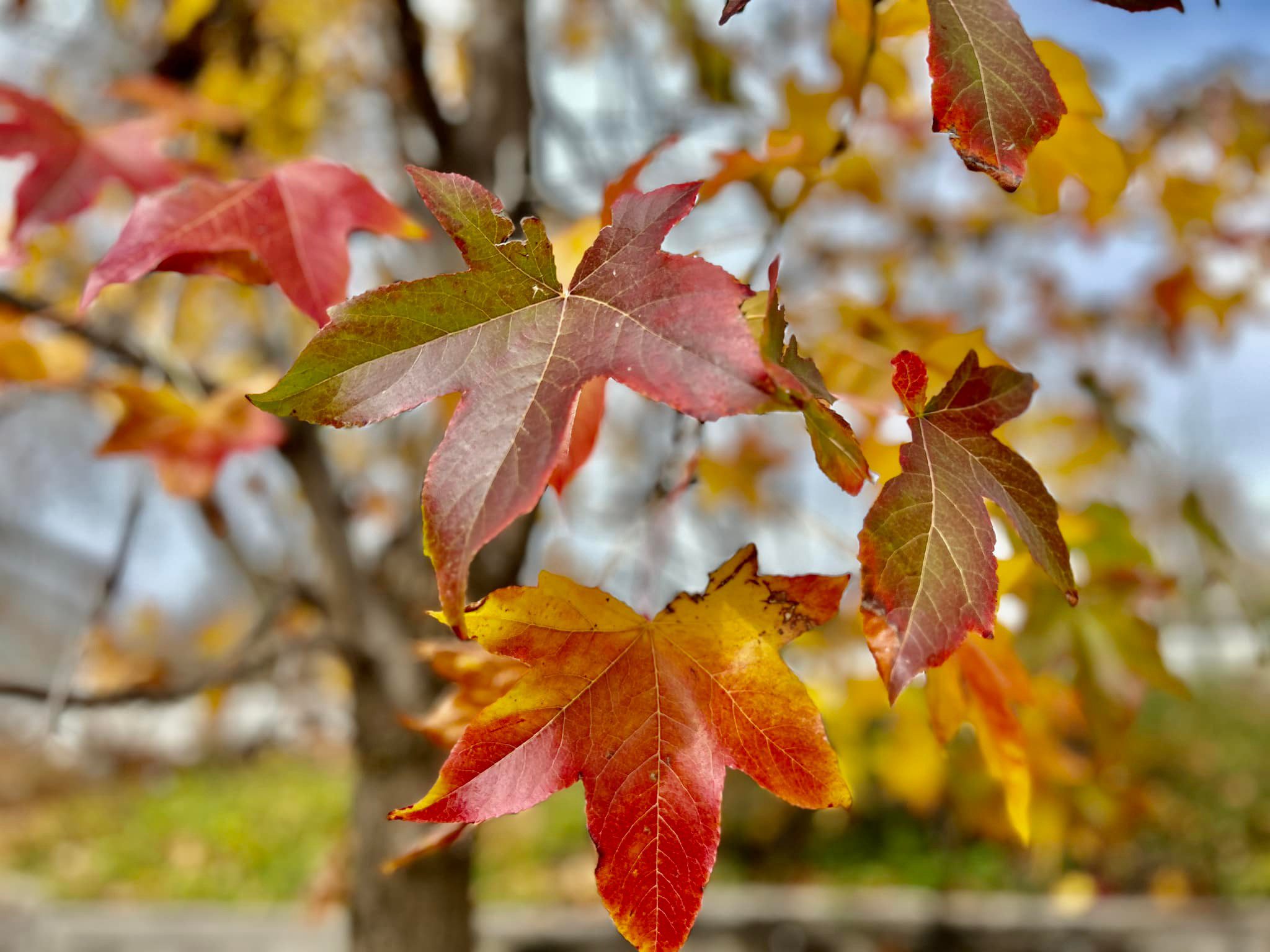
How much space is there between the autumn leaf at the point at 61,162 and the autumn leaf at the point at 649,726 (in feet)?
1.81

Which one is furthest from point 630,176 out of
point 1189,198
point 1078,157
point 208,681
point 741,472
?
point 741,472

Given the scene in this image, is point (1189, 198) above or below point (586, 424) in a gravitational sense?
below

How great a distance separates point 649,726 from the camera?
42 cm

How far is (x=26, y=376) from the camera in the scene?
2.83ft

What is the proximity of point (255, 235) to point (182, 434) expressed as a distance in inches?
17.8

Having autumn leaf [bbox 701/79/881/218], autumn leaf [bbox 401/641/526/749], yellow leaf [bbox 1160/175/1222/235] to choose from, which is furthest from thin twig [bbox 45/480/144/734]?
yellow leaf [bbox 1160/175/1222/235]

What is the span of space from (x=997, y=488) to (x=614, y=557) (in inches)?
13.7

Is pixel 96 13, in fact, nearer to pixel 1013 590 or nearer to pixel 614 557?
pixel 614 557

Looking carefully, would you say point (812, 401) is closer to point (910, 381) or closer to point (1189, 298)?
point (910, 381)

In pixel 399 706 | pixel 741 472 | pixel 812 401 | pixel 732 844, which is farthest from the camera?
pixel 732 844

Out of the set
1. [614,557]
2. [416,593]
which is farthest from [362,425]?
[416,593]

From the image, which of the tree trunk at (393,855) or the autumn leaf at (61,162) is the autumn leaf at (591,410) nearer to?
the autumn leaf at (61,162)

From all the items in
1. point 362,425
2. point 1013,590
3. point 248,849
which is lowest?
point 248,849

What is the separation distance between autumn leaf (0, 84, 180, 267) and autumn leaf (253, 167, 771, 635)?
462mm
